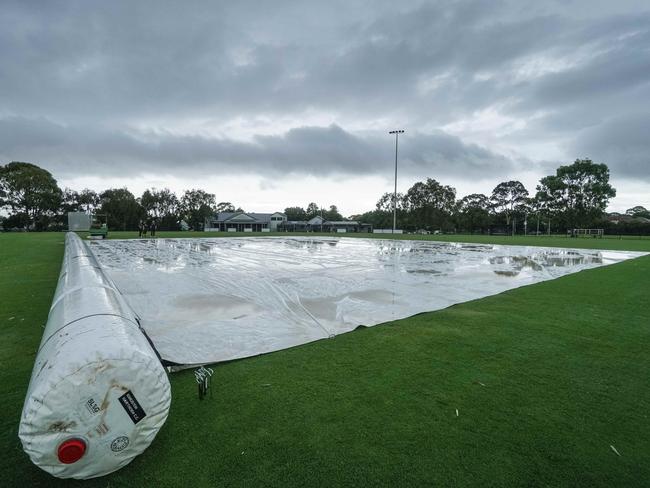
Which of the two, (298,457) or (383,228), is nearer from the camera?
(298,457)

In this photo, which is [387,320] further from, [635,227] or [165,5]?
[635,227]

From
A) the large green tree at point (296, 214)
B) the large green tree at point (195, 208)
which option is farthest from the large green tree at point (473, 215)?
the large green tree at point (195, 208)

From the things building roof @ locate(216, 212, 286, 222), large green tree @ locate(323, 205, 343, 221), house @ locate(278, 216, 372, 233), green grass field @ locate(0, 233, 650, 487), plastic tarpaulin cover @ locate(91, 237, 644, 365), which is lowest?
green grass field @ locate(0, 233, 650, 487)

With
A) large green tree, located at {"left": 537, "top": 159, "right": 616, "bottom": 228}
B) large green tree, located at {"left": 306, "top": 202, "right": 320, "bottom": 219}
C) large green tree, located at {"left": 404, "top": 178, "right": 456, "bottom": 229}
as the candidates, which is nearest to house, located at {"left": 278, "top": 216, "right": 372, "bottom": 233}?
large green tree, located at {"left": 404, "top": 178, "right": 456, "bottom": 229}

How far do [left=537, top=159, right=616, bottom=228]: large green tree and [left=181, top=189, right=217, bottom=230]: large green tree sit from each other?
7291 cm

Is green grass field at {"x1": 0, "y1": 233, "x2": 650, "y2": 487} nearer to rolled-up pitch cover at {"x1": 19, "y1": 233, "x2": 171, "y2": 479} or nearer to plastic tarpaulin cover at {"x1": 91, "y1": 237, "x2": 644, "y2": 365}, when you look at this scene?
rolled-up pitch cover at {"x1": 19, "y1": 233, "x2": 171, "y2": 479}

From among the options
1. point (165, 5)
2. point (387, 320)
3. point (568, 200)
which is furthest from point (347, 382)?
point (568, 200)

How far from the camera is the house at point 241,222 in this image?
7906 centimetres

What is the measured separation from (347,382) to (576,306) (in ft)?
17.1

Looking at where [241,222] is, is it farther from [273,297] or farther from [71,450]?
[71,450]

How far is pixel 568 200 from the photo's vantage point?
2219 inches

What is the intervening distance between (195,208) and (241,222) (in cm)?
1273

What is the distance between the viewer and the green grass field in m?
1.88

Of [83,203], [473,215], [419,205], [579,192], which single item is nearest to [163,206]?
[83,203]
